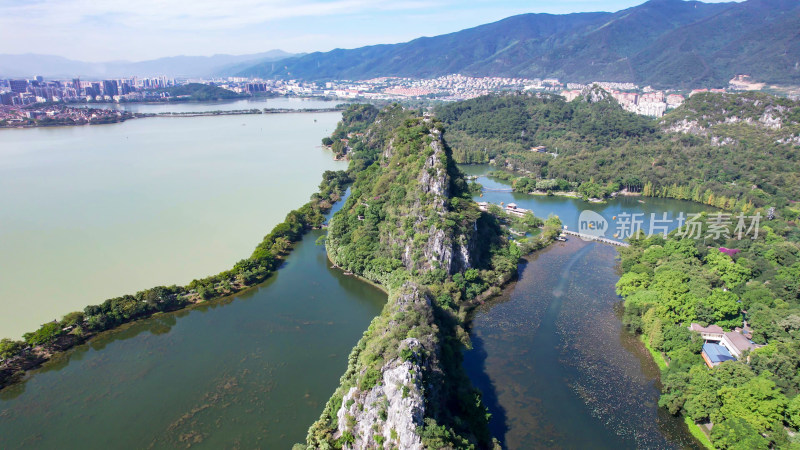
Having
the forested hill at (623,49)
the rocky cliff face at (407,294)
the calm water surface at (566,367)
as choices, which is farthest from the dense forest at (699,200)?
the forested hill at (623,49)

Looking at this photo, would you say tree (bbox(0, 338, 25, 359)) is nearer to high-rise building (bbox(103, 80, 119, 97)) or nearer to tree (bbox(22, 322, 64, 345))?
tree (bbox(22, 322, 64, 345))

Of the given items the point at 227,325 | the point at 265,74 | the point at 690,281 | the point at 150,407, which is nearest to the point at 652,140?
the point at 690,281

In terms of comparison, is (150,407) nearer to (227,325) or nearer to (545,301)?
(227,325)

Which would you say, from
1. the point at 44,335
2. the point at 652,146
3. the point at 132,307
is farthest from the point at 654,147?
the point at 44,335

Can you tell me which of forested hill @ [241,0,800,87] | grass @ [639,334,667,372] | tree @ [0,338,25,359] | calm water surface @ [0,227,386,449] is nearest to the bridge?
grass @ [639,334,667,372]

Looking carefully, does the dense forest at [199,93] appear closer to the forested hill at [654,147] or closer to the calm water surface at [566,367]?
the forested hill at [654,147]

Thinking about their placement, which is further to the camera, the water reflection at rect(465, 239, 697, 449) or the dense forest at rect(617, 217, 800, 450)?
the water reflection at rect(465, 239, 697, 449)
